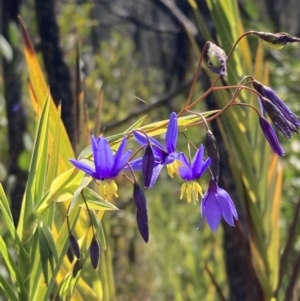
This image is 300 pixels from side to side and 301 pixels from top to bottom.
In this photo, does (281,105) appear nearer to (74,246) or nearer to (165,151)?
(165,151)

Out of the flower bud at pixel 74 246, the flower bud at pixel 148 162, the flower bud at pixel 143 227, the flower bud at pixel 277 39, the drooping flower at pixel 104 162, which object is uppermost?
the flower bud at pixel 277 39

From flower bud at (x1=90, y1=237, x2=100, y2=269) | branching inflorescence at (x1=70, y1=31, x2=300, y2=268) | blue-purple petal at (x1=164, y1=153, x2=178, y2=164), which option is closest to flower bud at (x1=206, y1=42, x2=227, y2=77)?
branching inflorescence at (x1=70, y1=31, x2=300, y2=268)

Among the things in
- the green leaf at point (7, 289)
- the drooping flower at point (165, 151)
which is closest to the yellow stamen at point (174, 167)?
the drooping flower at point (165, 151)

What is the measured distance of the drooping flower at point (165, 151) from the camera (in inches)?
24.9

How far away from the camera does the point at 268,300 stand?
98 cm

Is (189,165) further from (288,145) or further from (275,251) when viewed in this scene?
(288,145)

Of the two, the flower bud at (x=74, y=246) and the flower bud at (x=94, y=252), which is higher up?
the flower bud at (x=74, y=246)

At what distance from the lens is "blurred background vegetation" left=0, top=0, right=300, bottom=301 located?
3.46ft

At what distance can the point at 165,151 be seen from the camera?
67 centimetres

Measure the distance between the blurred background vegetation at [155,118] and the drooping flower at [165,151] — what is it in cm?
18

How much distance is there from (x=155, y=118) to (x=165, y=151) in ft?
10.6

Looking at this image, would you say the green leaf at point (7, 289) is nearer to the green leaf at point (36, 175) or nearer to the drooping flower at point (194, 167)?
the green leaf at point (36, 175)

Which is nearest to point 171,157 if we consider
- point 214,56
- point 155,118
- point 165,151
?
point 165,151

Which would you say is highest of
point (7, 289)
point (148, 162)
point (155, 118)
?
point (148, 162)
